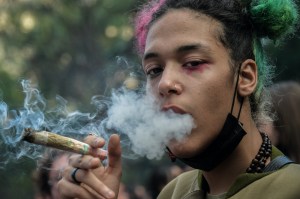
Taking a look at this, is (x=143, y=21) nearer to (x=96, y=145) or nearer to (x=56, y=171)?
(x=96, y=145)

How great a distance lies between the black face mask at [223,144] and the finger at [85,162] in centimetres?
45

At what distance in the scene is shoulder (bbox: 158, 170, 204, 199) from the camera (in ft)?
10.2

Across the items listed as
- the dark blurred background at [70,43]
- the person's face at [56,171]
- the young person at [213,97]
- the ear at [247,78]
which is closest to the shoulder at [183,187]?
the young person at [213,97]

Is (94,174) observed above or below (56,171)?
below

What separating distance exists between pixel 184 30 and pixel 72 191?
0.93m

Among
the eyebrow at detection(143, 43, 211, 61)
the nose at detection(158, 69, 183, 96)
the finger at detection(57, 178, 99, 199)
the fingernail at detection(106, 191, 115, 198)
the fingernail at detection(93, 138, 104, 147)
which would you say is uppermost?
the eyebrow at detection(143, 43, 211, 61)

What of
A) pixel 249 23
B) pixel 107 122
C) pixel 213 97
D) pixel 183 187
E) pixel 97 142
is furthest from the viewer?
pixel 183 187

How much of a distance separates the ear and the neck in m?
0.19

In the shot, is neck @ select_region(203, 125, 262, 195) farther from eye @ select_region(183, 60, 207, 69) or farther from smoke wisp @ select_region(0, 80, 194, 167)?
eye @ select_region(183, 60, 207, 69)

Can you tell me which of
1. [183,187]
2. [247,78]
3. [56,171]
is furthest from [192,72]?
[56,171]

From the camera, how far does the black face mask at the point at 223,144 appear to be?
107 inches

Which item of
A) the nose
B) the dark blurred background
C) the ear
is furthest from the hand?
the dark blurred background

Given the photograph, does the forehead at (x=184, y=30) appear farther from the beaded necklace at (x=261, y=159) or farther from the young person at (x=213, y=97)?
the beaded necklace at (x=261, y=159)

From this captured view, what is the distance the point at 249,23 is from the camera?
9.77 ft
